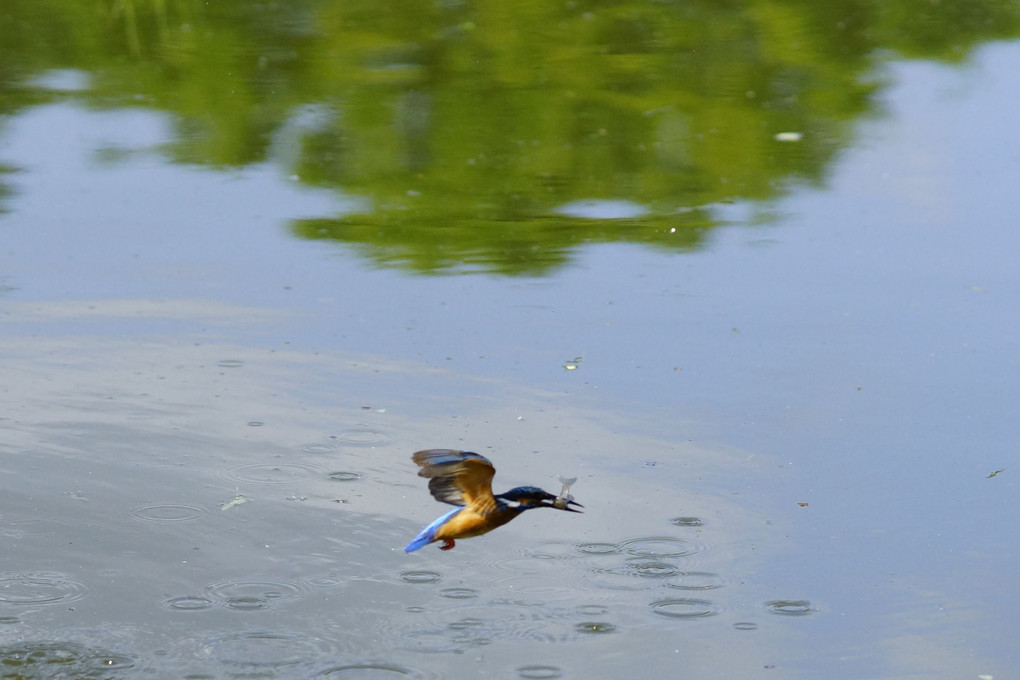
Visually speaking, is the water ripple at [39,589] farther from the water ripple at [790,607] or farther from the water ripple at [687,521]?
the water ripple at [790,607]

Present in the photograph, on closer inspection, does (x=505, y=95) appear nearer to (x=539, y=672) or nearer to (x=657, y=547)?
(x=657, y=547)

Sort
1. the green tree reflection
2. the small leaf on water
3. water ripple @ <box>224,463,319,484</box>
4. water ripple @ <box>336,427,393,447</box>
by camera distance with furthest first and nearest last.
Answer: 1. the green tree reflection
2. water ripple @ <box>336,427,393,447</box>
3. water ripple @ <box>224,463,319,484</box>
4. the small leaf on water

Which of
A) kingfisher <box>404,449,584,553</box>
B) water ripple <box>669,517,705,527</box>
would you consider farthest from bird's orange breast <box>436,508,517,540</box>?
water ripple <box>669,517,705,527</box>

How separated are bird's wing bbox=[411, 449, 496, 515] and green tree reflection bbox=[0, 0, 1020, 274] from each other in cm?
312

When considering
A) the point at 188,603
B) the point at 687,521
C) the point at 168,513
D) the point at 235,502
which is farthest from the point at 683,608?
the point at 168,513

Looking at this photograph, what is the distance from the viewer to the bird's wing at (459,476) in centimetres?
351

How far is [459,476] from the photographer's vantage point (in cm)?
355

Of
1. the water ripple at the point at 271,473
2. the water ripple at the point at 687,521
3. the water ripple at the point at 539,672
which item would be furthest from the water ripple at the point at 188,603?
the water ripple at the point at 687,521

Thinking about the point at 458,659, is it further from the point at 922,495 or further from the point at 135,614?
the point at 922,495

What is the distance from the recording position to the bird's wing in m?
3.51

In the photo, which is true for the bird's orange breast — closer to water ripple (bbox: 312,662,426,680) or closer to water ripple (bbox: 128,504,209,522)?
water ripple (bbox: 312,662,426,680)

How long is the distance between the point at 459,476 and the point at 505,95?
18.7 ft

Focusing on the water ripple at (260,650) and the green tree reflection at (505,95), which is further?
the green tree reflection at (505,95)

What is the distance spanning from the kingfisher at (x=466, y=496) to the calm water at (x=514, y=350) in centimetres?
50
